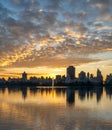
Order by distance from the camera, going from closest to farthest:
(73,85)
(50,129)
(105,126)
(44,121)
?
(50,129) < (105,126) < (44,121) < (73,85)

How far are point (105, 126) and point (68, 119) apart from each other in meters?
4.18

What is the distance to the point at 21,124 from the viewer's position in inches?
918

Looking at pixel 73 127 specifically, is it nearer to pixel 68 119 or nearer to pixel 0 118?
pixel 68 119

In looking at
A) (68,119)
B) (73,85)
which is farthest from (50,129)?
(73,85)

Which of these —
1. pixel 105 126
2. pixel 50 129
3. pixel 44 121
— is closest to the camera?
pixel 50 129

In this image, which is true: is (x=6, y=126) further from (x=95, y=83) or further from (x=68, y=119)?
(x=95, y=83)

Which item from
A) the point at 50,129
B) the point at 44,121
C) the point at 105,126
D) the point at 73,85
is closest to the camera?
the point at 50,129

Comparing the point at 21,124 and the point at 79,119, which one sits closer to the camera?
the point at 21,124

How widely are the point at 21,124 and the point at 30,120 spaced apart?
2.27m

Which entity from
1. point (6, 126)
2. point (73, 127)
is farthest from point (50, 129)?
point (6, 126)

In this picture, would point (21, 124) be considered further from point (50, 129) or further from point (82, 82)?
point (82, 82)

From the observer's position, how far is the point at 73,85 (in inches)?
7269

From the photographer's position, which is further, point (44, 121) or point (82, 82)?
point (82, 82)

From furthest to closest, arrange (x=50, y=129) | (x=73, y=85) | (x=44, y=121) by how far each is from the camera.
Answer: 1. (x=73, y=85)
2. (x=44, y=121)
3. (x=50, y=129)
